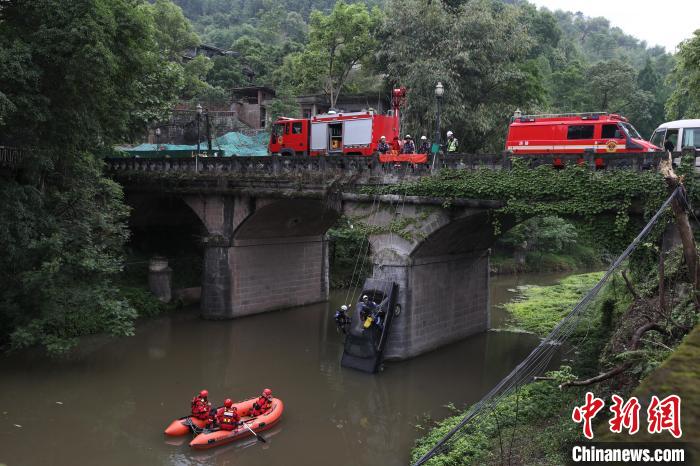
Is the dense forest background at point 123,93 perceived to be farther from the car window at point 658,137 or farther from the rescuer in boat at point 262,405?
the car window at point 658,137

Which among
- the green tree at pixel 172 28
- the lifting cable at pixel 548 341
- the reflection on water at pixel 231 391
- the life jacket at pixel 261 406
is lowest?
the reflection on water at pixel 231 391

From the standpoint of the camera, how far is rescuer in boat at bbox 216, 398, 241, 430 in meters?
14.5

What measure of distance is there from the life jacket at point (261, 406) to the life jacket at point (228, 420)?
0.80 meters

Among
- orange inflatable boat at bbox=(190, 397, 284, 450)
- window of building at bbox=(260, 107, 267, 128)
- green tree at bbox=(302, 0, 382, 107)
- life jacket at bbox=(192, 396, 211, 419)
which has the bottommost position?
orange inflatable boat at bbox=(190, 397, 284, 450)

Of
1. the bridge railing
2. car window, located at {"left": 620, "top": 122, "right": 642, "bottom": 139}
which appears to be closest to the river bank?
the bridge railing

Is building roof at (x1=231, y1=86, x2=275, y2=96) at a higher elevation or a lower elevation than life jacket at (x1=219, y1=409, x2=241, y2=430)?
higher

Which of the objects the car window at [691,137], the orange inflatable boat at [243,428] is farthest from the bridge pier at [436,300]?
the car window at [691,137]

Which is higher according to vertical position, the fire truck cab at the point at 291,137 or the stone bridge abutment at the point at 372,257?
the fire truck cab at the point at 291,137

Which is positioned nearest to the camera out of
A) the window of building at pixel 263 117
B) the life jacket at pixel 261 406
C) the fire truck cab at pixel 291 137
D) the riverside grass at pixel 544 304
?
the life jacket at pixel 261 406

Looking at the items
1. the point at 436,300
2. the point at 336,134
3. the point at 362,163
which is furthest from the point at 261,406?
the point at 336,134

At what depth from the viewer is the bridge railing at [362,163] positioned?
54.2ft

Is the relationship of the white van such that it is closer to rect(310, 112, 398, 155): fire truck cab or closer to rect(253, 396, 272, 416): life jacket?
rect(310, 112, 398, 155): fire truck cab

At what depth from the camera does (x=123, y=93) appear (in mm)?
21703

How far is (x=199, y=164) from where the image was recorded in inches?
1060
